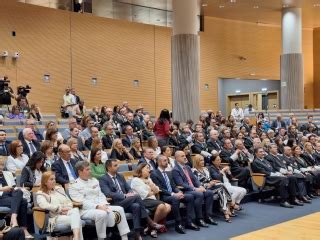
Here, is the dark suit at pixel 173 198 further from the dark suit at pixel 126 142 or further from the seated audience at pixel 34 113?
the seated audience at pixel 34 113

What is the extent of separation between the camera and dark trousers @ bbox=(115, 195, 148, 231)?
17.9 feet

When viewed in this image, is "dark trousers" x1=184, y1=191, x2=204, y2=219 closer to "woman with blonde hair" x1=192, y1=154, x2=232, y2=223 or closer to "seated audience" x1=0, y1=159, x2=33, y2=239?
"woman with blonde hair" x1=192, y1=154, x2=232, y2=223

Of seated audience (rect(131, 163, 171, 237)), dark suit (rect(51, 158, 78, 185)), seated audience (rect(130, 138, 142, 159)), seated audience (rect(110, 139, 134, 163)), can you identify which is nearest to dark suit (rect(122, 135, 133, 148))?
seated audience (rect(130, 138, 142, 159))

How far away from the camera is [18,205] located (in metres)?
4.95

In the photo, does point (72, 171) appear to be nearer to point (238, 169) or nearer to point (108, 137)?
point (108, 137)

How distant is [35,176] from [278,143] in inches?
231

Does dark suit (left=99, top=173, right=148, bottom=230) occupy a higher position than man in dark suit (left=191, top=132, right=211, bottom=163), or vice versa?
man in dark suit (left=191, top=132, right=211, bottom=163)

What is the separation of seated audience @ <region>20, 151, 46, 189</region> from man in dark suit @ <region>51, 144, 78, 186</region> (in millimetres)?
197

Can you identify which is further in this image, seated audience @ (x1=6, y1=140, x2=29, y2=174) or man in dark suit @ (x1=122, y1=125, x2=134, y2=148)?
man in dark suit @ (x1=122, y1=125, x2=134, y2=148)

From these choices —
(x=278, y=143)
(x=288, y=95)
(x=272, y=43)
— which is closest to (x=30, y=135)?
(x=278, y=143)

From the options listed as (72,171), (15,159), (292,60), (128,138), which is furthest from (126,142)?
(292,60)

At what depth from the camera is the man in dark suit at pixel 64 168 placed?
5.83 m

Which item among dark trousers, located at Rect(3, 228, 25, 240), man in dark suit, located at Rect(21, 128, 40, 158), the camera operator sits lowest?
dark trousers, located at Rect(3, 228, 25, 240)

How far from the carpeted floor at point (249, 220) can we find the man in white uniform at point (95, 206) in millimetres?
853
